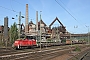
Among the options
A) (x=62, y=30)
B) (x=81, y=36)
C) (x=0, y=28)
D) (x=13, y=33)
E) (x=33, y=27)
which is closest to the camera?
(x=13, y=33)

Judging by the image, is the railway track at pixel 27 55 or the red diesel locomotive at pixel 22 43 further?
the red diesel locomotive at pixel 22 43

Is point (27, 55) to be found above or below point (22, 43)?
below

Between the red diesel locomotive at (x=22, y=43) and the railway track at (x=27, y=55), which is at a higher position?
the red diesel locomotive at (x=22, y=43)

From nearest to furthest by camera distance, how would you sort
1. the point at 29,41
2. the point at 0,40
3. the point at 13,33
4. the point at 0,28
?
1. the point at 29,41
2. the point at 0,40
3. the point at 13,33
4. the point at 0,28

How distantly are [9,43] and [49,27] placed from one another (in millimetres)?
97055

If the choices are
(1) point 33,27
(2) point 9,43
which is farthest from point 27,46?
(1) point 33,27

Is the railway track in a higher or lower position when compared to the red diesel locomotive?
lower

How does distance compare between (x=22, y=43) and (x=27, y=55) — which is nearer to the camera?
(x=27, y=55)

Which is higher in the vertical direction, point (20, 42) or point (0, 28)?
point (0, 28)

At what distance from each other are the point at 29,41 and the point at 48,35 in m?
87.4

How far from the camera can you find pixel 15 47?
162 feet

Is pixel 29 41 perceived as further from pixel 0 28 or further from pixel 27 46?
pixel 0 28

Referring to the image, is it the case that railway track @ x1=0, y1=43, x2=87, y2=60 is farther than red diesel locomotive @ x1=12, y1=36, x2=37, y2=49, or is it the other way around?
red diesel locomotive @ x1=12, y1=36, x2=37, y2=49

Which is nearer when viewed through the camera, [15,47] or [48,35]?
[15,47]
